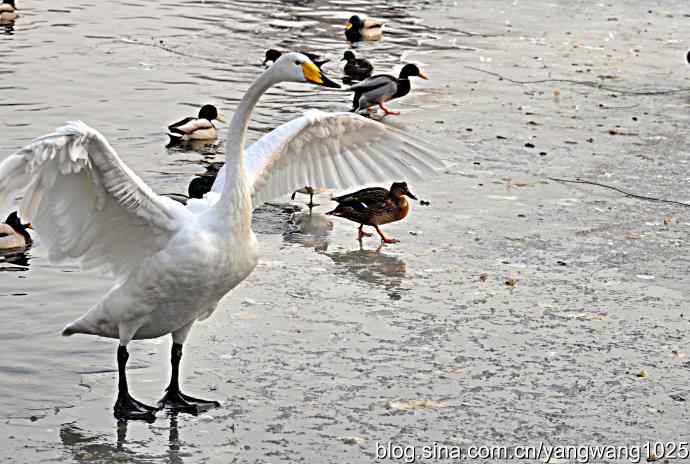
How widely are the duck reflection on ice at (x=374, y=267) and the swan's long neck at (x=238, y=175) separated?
2.28 metres

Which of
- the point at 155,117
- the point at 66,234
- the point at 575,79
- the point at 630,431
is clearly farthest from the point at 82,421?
the point at 575,79

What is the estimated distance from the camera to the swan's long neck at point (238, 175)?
6027 millimetres

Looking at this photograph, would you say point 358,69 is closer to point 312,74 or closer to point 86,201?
point 312,74

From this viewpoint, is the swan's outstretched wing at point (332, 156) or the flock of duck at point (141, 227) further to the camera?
the swan's outstretched wing at point (332, 156)

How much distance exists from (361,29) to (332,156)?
1182 centimetres

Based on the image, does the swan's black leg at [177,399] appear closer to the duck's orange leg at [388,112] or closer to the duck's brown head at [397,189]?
the duck's brown head at [397,189]

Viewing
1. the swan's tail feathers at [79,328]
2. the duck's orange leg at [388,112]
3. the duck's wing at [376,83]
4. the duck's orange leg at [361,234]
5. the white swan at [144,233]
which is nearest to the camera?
the white swan at [144,233]

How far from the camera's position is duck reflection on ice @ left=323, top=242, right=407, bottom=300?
8461mm

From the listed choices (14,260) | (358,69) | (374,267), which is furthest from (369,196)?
(358,69)

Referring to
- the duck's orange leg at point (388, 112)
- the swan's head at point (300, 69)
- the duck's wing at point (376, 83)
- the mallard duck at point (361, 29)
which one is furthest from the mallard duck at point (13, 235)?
the mallard duck at point (361, 29)

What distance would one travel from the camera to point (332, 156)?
24.0 ft

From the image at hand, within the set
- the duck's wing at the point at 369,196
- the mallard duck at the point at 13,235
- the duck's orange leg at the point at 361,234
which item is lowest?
the duck's orange leg at the point at 361,234

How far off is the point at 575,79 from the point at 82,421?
11456mm

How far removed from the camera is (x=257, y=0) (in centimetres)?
2259
